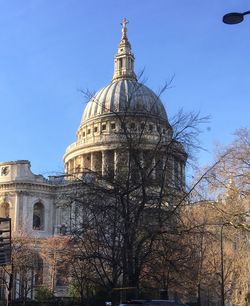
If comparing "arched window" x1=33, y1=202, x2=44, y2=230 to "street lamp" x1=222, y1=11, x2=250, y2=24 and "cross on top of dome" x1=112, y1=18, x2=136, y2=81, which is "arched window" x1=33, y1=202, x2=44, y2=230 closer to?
Result: "cross on top of dome" x1=112, y1=18, x2=136, y2=81

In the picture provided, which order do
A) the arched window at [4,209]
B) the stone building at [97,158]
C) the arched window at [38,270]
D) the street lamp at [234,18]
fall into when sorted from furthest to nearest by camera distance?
the arched window at [4,209] → the arched window at [38,270] → the stone building at [97,158] → the street lamp at [234,18]

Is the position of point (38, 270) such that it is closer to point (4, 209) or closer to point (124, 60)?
point (4, 209)

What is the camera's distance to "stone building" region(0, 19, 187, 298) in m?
27.2

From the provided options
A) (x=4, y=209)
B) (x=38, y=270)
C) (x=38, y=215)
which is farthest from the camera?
(x=38, y=215)

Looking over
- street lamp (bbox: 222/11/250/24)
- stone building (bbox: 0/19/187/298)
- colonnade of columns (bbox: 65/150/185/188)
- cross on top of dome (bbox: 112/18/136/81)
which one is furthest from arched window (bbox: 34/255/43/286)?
street lamp (bbox: 222/11/250/24)

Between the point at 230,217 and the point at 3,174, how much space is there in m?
59.6

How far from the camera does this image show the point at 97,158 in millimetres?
42406

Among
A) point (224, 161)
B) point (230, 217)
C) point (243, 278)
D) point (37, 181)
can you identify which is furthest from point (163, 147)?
point (37, 181)

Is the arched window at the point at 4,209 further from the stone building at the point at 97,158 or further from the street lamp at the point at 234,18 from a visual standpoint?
the street lamp at the point at 234,18

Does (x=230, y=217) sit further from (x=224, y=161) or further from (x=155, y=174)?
(x=155, y=174)

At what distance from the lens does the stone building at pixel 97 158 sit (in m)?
27.2

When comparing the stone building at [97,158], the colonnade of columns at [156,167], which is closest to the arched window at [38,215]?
the stone building at [97,158]

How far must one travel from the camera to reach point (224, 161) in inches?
1697

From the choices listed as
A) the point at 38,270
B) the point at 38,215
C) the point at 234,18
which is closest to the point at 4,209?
the point at 38,215
